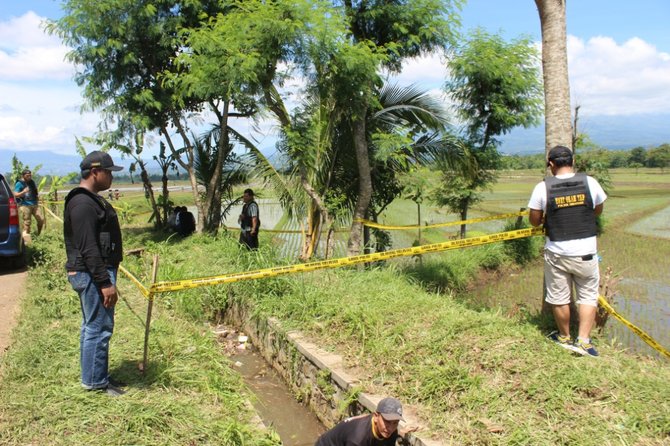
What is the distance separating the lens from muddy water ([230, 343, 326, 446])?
4461 mm

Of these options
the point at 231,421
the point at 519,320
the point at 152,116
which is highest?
the point at 152,116

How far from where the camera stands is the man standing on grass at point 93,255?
3.28 m

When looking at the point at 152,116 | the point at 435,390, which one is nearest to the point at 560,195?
the point at 435,390

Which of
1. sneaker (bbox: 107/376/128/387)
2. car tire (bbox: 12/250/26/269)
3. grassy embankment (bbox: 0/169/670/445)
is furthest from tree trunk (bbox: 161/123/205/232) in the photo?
sneaker (bbox: 107/376/128/387)

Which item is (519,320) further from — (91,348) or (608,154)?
(608,154)

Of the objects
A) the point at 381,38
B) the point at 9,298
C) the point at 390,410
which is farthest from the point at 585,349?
the point at 9,298

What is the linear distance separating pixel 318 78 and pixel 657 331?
18.4 ft

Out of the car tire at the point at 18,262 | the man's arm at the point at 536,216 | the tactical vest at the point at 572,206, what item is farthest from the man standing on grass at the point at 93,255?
the car tire at the point at 18,262

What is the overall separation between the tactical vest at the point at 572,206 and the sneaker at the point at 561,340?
0.86m

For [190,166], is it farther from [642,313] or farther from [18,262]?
[642,313]

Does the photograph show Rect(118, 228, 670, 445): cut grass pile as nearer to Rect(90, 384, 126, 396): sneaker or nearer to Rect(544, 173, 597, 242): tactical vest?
Rect(544, 173, 597, 242): tactical vest

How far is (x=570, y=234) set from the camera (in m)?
4.12

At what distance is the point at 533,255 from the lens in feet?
37.0

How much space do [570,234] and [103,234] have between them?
11.7 feet
